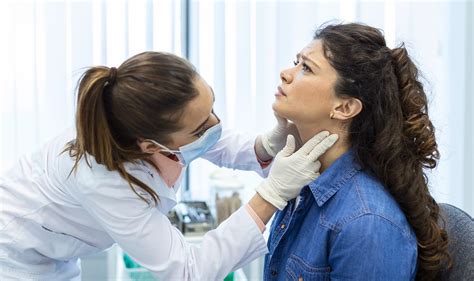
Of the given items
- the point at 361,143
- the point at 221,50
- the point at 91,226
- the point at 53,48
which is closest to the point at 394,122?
the point at 361,143

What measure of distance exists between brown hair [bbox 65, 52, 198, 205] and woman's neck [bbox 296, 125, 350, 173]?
0.29 m

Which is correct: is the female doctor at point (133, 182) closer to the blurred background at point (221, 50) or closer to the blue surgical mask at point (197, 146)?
the blue surgical mask at point (197, 146)

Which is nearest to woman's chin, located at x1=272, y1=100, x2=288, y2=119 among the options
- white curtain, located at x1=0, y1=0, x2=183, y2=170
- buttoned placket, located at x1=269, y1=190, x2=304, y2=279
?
buttoned placket, located at x1=269, y1=190, x2=304, y2=279

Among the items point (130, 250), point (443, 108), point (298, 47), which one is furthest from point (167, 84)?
point (443, 108)

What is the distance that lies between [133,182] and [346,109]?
1.71ft

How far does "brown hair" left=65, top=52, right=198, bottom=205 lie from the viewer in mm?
1394

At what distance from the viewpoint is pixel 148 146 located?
150cm

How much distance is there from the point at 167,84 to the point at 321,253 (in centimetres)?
51

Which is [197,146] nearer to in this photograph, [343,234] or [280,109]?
[280,109]

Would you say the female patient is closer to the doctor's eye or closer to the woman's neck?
the woman's neck

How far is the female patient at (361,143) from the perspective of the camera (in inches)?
55.1

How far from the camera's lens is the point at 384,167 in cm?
143

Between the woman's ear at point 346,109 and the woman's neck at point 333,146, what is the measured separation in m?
0.06

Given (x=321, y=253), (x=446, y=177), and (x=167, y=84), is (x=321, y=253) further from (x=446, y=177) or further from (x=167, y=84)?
(x=446, y=177)
